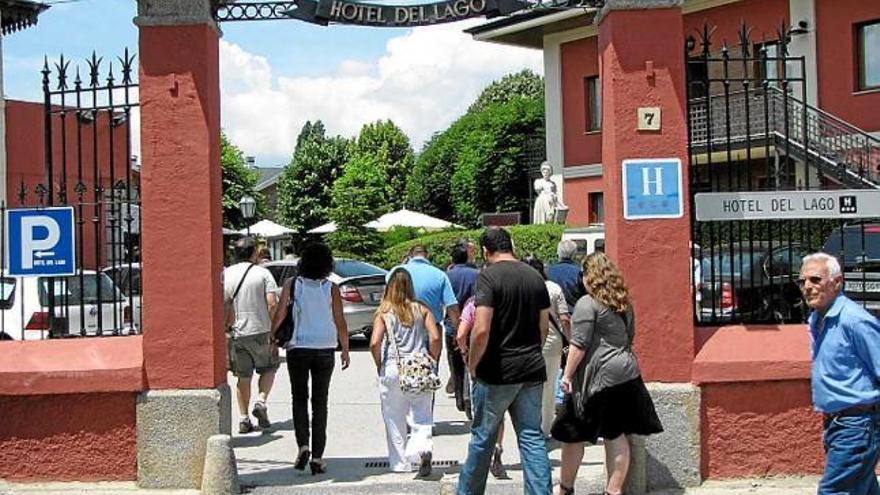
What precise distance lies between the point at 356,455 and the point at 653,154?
12.7 ft

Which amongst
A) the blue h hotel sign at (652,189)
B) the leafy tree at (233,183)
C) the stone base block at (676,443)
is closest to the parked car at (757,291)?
the blue h hotel sign at (652,189)

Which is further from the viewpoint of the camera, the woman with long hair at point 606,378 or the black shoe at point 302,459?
the black shoe at point 302,459

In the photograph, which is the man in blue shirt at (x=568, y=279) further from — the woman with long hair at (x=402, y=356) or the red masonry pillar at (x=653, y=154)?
the red masonry pillar at (x=653, y=154)

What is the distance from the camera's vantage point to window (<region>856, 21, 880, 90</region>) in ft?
81.5

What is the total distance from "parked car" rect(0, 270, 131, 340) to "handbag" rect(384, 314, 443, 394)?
222cm

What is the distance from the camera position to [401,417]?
873 cm

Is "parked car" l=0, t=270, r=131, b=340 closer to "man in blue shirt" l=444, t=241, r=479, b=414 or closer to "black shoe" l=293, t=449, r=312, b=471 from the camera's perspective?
"black shoe" l=293, t=449, r=312, b=471

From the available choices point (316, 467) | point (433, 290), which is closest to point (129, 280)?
point (316, 467)

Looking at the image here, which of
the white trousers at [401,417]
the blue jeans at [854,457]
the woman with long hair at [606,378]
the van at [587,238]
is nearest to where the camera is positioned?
the blue jeans at [854,457]

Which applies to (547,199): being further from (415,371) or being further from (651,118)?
(651,118)

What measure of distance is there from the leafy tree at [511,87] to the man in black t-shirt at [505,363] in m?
57.5

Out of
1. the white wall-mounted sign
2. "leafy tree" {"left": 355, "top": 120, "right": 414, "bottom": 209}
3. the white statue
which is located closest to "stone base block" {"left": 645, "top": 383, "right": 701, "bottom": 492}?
the white wall-mounted sign

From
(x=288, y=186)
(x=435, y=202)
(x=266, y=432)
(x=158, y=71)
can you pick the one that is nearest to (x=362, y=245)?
(x=435, y=202)

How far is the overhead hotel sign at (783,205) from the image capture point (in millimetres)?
8180
